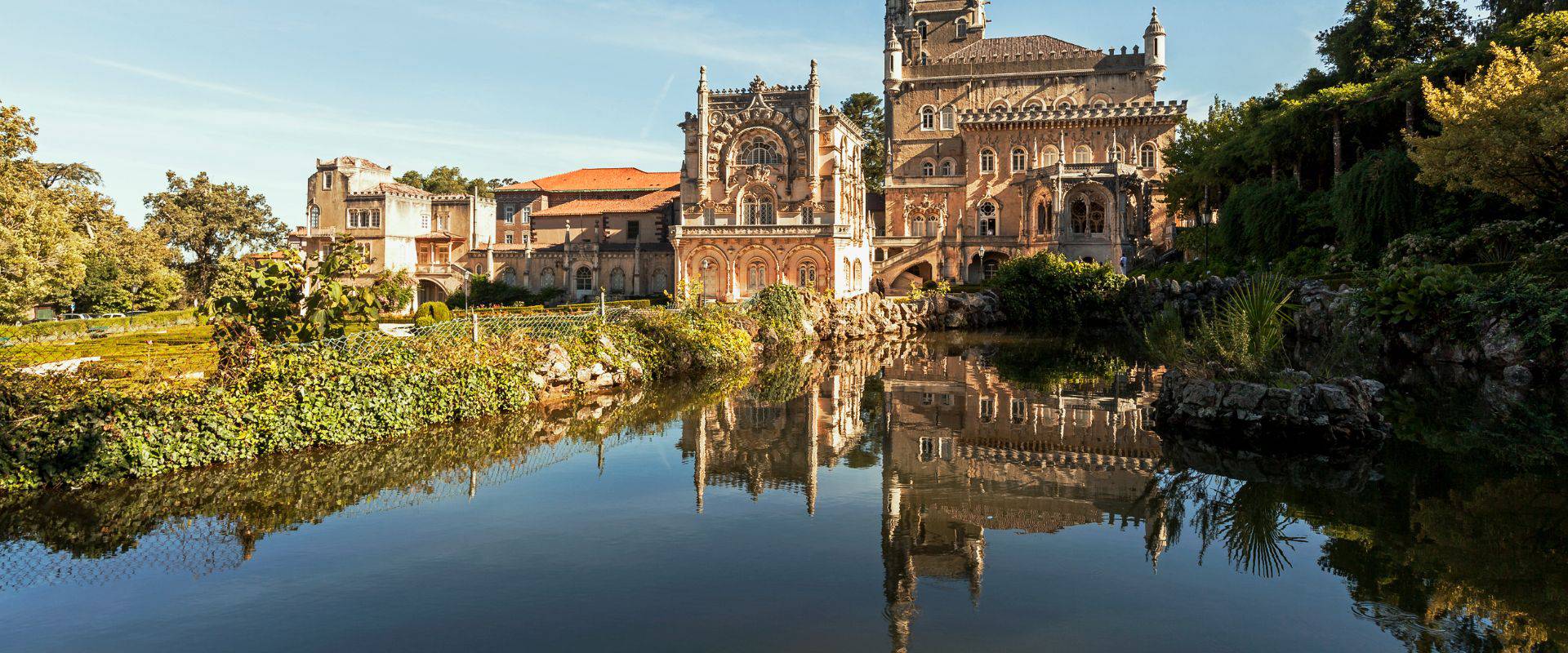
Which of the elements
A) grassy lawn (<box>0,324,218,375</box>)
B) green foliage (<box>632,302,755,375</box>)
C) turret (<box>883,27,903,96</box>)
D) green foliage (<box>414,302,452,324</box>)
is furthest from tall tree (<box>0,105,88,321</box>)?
turret (<box>883,27,903,96</box>)

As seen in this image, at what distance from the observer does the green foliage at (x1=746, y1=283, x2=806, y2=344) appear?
92.0 feet

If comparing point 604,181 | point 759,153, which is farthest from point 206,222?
point 759,153

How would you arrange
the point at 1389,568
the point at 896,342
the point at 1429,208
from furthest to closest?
the point at 896,342 → the point at 1429,208 → the point at 1389,568

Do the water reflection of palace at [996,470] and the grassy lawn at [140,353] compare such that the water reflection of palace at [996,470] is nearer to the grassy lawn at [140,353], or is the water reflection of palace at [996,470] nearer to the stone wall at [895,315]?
the grassy lawn at [140,353]

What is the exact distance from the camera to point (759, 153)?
49688 mm

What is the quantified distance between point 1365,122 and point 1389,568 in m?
32.9

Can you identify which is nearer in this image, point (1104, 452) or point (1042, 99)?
point (1104, 452)

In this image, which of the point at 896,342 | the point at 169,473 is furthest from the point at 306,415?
the point at 896,342

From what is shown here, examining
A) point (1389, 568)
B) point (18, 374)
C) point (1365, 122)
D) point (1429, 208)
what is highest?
point (1365, 122)

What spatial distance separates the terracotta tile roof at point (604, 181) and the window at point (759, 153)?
31.7ft

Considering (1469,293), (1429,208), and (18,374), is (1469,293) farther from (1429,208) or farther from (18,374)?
(18,374)

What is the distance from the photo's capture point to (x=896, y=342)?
32.3 metres

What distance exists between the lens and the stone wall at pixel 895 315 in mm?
33250

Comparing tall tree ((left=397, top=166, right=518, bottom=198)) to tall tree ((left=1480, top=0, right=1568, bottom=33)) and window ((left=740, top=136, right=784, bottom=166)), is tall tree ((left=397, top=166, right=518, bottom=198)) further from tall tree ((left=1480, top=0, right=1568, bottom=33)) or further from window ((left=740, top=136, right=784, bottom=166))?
tall tree ((left=1480, top=0, right=1568, bottom=33))
